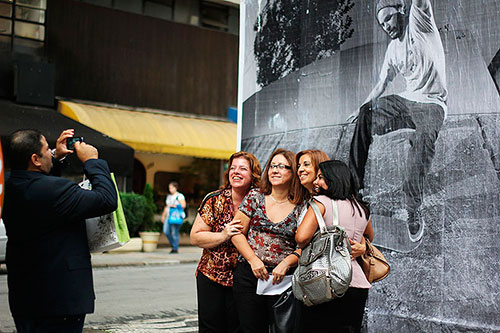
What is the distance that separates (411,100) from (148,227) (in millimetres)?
13338

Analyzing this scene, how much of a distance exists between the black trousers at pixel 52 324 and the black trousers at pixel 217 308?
1.24 meters

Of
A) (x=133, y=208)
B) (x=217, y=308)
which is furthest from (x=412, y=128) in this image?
(x=133, y=208)

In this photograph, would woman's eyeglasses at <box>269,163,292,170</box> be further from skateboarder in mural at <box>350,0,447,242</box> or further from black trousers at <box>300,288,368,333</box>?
skateboarder in mural at <box>350,0,447,242</box>

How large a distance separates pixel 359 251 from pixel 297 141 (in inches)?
87.8

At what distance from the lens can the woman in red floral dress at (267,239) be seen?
13.4ft

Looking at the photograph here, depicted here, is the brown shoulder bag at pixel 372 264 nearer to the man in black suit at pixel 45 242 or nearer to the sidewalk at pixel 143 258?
the man in black suit at pixel 45 242

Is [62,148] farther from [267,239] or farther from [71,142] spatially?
[267,239]

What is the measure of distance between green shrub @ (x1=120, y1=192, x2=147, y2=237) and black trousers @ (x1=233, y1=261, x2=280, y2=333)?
41.2 feet

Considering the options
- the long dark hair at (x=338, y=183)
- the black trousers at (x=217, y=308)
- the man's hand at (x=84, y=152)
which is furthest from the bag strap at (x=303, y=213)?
the man's hand at (x=84, y=152)

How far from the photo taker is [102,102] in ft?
63.5

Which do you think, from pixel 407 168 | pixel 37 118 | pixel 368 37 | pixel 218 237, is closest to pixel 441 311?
pixel 407 168

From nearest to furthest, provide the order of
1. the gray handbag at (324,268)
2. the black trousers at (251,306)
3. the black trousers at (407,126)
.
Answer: the gray handbag at (324,268)
the black trousers at (251,306)
the black trousers at (407,126)

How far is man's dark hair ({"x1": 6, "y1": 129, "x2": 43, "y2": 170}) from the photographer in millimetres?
3391

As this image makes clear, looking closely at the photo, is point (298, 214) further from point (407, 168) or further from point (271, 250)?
point (407, 168)
